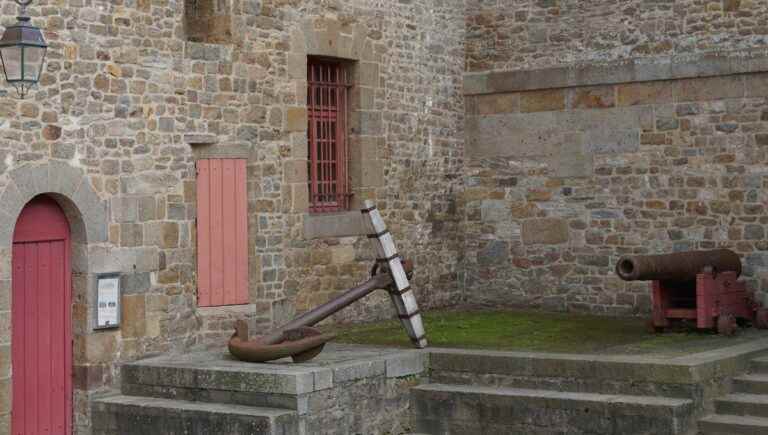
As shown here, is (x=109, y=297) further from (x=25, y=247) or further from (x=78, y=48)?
(x=78, y=48)

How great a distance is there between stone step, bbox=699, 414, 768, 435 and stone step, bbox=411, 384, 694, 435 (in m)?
0.17

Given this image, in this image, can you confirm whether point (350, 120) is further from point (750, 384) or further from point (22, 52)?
point (750, 384)

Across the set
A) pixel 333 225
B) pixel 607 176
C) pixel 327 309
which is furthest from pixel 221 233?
pixel 607 176

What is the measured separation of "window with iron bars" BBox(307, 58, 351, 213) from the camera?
1391 centimetres

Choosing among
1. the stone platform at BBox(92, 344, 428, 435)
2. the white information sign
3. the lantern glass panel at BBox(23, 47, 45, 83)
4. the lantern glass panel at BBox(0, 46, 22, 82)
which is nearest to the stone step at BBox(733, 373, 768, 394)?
the stone platform at BBox(92, 344, 428, 435)

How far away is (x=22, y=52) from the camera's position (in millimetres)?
10164

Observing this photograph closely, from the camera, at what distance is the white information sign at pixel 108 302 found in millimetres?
11281

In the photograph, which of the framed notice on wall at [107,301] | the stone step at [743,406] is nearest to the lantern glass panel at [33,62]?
the framed notice on wall at [107,301]

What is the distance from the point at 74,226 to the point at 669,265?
549cm

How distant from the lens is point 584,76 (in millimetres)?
15055

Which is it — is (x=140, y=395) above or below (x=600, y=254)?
below

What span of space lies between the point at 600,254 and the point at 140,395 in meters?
6.01

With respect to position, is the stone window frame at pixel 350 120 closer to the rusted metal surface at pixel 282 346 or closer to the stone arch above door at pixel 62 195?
the stone arch above door at pixel 62 195

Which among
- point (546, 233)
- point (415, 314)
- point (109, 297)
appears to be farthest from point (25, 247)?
point (546, 233)
